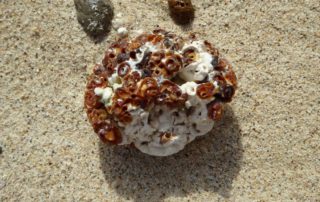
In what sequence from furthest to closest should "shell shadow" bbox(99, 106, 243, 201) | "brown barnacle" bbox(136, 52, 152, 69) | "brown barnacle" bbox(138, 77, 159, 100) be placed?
"shell shadow" bbox(99, 106, 243, 201) → "brown barnacle" bbox(136, 52, 152, 69) → "brown barnacle" bbox(138, 77, 159, 100)

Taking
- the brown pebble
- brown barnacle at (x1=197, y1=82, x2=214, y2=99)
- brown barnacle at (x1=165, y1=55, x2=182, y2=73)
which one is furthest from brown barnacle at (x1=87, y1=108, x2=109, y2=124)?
the brown pebble

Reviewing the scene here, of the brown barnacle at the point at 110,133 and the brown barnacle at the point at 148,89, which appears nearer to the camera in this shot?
the brown barnacle at the point at 148,89

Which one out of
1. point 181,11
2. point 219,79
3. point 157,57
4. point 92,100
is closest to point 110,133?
point 92,100

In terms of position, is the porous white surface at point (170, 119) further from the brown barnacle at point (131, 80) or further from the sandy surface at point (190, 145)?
the sandy surface at point (190, 145)

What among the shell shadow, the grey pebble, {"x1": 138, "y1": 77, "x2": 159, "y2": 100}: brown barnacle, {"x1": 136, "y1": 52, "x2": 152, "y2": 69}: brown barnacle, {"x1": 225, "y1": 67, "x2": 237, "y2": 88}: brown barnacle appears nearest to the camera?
{"x1": 138, "y1": 77, "x2": 159, "y2": 100}: brown barnacle

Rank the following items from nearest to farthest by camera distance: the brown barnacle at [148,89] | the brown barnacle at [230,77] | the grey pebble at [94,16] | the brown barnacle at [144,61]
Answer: the brown barnacle at [148,89] → the brown barnacle at [144,61] → the brown barnacle at [230,77] → the grey pebble at [94,16]

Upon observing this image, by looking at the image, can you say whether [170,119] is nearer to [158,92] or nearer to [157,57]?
[158,92]

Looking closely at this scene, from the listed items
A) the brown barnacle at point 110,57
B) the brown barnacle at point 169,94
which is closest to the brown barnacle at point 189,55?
the brown barnacle at point 169,94

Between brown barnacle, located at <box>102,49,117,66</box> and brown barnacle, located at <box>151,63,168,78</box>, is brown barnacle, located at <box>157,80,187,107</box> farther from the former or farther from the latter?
brown barnacle, located at <box>102,49,117,66</box>

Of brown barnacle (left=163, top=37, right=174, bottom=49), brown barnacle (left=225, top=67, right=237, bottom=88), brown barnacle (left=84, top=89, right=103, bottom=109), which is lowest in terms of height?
brown barnacle (left=84, top=89, right=103, bottom=109)
